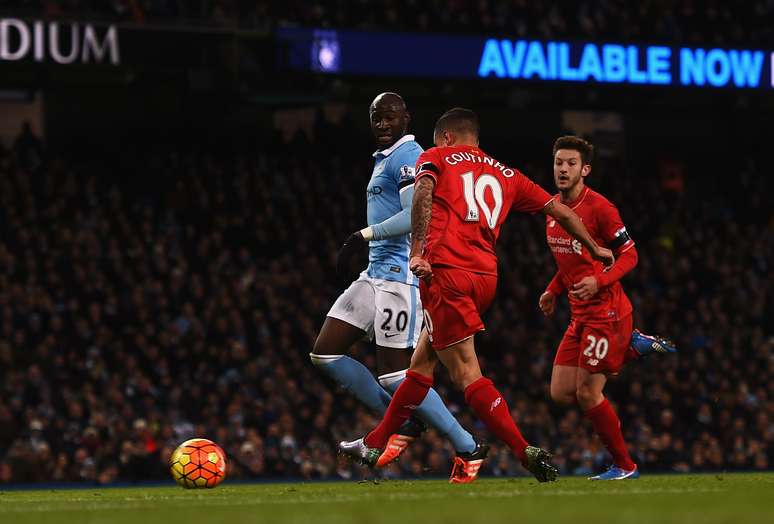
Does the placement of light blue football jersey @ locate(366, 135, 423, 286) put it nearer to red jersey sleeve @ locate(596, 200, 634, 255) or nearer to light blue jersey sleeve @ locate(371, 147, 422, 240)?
light blue jersey sleeve @ locate(371, 147, 422, 240)

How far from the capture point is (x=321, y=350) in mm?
8922

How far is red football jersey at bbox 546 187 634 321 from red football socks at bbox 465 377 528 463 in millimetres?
1410

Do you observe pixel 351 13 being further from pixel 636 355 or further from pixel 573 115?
pixel 636 355

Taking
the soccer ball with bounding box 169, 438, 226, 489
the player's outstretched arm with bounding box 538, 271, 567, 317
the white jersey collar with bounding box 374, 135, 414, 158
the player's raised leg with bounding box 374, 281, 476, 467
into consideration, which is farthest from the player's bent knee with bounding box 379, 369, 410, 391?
the white jersey collar with bounding box 374, 135, 414, 158

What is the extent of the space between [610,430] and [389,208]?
202cm

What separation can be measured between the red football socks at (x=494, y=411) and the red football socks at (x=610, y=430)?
55.4 inches

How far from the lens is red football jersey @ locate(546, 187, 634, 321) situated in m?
9.08

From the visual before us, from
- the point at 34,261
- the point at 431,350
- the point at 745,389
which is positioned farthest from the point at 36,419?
the point at 745,389

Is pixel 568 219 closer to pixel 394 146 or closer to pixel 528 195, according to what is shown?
pixel 528 195

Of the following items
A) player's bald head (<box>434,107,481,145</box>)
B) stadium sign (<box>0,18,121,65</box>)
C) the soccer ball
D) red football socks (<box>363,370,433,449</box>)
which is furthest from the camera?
stadium sign (<box>0,18,121,65</box>)

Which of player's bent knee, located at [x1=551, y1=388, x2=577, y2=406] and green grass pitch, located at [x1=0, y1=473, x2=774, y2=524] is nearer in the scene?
green grass pitch, located at [x1=0, y1=473, x2=774, y2=524]

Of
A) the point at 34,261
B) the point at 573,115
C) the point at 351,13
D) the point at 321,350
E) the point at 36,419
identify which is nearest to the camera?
the point at 321,350

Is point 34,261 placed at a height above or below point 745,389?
above

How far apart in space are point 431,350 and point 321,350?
1.05m
